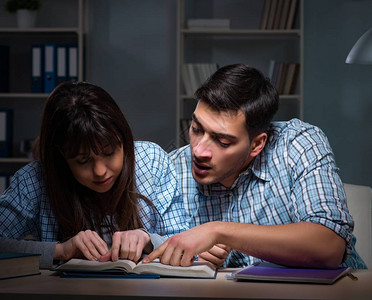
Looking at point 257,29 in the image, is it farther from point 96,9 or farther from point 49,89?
point 49,89

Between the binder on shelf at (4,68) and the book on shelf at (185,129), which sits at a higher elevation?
the binder on shelf at (4,68)

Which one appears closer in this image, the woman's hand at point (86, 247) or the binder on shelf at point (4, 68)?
the woman's hand at point (86, 247)

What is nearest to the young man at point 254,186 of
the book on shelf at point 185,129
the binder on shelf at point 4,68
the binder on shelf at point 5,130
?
the book on shelf at point 185,129

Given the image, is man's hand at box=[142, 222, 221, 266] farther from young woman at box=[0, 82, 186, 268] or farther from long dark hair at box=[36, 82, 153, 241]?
long dark hair at box=[36, 82, 153, 241]

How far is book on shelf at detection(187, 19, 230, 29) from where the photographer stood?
13.2 feet

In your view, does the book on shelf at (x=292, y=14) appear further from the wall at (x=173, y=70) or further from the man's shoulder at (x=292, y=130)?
the man's shoulder at (x=292, y=130)

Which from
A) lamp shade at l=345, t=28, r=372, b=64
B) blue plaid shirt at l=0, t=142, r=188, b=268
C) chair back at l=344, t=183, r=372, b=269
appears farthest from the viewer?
lamp shade at l=345, t=28, r=372, b=64

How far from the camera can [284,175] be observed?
5.40 ft

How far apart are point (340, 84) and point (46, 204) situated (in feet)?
9.82

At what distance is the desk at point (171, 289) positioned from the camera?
1103 millimetres

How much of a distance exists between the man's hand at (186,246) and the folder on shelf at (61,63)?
284 centimetres

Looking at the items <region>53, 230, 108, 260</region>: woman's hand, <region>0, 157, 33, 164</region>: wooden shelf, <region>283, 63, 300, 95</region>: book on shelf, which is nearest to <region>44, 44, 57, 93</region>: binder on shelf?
<region>0, 157, 33, 164</region>: wooden shelf

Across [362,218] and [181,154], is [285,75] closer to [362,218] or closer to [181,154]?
[362,218]

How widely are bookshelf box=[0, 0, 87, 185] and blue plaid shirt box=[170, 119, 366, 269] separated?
2.78 m
